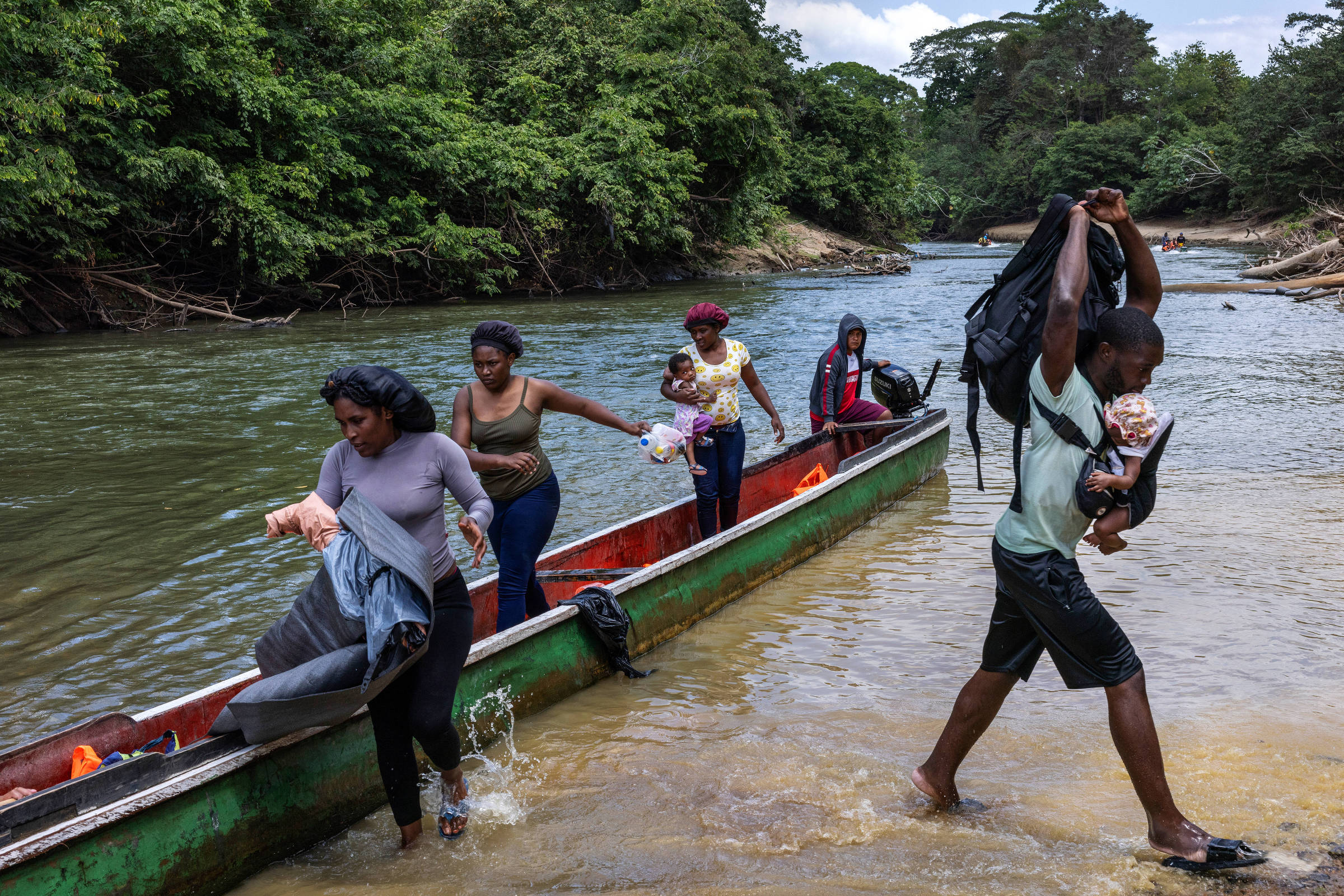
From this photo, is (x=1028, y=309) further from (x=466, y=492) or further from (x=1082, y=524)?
(x=466, y=492)

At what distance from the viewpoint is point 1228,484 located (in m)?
8.97

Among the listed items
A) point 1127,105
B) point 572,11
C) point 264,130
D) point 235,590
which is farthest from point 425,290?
point 1127,105

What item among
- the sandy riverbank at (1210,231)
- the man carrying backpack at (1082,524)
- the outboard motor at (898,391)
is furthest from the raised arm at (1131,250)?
the sandy riverbank at (1210,231)

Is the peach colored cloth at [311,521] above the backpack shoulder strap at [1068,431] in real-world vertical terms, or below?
below

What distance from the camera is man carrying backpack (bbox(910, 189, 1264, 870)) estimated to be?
3043 mm

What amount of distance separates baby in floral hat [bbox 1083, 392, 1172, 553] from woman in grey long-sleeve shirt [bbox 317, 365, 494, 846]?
1.98 meters

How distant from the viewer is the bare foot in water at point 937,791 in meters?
3.71

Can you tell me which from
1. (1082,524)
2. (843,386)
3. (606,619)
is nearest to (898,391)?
(843,386)

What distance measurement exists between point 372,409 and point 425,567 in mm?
537

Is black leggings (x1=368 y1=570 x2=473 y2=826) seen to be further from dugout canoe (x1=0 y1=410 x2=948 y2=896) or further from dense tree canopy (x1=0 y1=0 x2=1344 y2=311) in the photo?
dense tree canopy (x1=0 y1=0 x2=1344 y2=311)

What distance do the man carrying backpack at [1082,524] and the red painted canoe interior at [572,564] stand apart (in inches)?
115

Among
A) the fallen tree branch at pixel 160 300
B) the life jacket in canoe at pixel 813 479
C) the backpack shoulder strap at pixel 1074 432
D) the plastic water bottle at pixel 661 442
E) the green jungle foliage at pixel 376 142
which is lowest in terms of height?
the life jacket in canoe at pixel 813 479

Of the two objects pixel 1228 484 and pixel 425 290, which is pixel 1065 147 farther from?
pixel 1228 484

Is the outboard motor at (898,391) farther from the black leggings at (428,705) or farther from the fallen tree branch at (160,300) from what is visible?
the fallen tree branch at (160,300)
